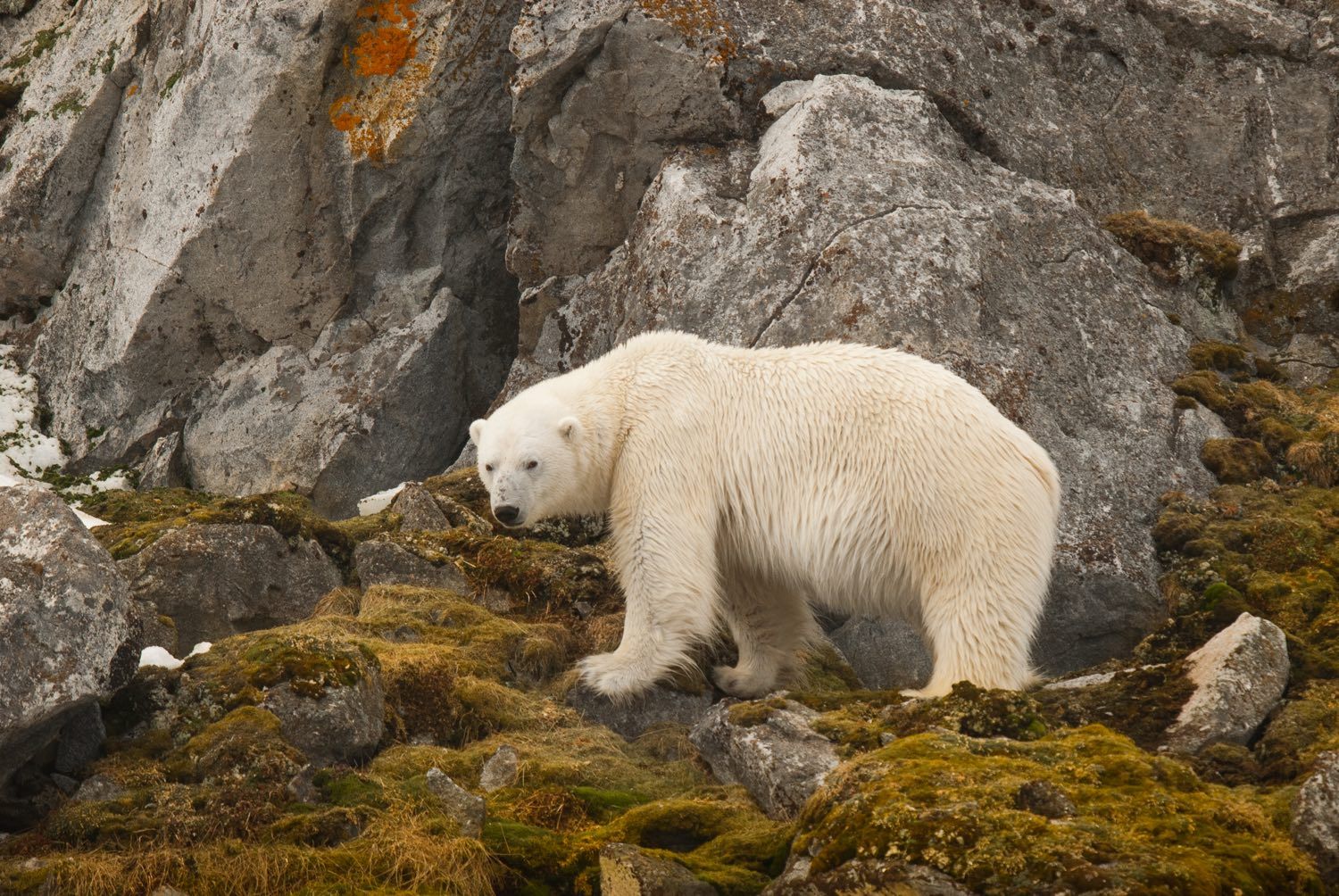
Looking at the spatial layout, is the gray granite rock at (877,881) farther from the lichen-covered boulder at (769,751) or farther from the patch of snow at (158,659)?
the patch of snow at (158,659)

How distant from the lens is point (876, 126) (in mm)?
13227

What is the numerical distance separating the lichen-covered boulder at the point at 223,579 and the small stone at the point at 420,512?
1.12m

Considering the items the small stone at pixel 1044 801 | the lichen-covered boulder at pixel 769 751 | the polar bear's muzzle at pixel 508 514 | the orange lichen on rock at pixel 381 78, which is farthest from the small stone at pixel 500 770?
the orange lichen on rock at pixel 381 78

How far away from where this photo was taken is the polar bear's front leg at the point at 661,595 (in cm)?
902

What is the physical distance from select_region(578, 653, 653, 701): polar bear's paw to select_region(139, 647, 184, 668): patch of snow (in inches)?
108

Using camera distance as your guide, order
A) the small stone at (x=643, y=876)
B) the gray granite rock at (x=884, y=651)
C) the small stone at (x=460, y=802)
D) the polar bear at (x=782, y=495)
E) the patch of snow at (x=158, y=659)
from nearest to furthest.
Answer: the small stone at (x=643, y=876), the small stone at (x=460, y=802), the patch of snow at (x=158, y=659), the polar bear at (x=782, y=495), the gray granite rock at (x=884, y=651)

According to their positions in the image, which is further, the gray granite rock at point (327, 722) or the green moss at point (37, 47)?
the green moss at point (37, 47)

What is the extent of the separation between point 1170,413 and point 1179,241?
269 centimetres

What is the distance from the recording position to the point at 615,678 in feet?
29.3

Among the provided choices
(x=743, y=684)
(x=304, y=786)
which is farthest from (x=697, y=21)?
(x=304, y=786)

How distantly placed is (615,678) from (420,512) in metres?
3.21

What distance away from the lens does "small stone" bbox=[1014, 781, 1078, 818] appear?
4879 millimetres

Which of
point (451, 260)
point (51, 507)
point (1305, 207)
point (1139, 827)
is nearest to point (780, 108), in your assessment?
point (451, 260)

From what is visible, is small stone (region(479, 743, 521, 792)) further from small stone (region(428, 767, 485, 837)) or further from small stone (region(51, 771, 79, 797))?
small stone (region(51, 771, 79, 797))
